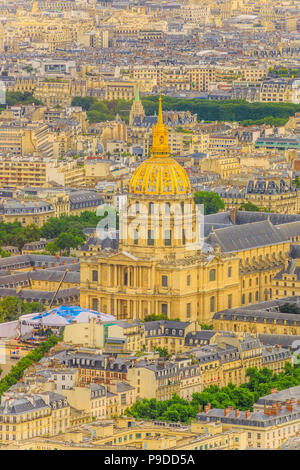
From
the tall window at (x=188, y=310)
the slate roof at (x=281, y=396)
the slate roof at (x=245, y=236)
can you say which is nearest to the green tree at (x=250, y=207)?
the slate roof at (x=245, y=236)

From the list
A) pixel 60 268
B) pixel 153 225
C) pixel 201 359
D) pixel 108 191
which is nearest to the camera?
pixel 201 359

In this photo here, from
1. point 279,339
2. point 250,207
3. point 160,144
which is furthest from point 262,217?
point 279,339

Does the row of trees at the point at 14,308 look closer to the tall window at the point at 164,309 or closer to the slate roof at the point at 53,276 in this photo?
the tall window at the point at 164,309

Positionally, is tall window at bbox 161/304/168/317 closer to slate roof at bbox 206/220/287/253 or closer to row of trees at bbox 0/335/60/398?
slate roof at bbox 206/220/287/253

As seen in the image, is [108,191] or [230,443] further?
[108,191]

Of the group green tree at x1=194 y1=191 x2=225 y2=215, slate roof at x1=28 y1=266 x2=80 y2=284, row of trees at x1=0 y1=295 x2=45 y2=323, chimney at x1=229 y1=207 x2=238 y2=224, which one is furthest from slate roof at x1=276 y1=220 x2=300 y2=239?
row of trees at x1=0 y1=295 x2=45 y2=323

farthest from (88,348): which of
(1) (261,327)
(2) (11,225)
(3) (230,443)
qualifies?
(2) (11,225)

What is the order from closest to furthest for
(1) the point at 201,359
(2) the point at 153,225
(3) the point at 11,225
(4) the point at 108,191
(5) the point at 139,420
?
(5) the point at 139,420
(1) the point at 201,359
(2) the point at 153,225
(3) the point at 11,225
(4) the point at 108,191
